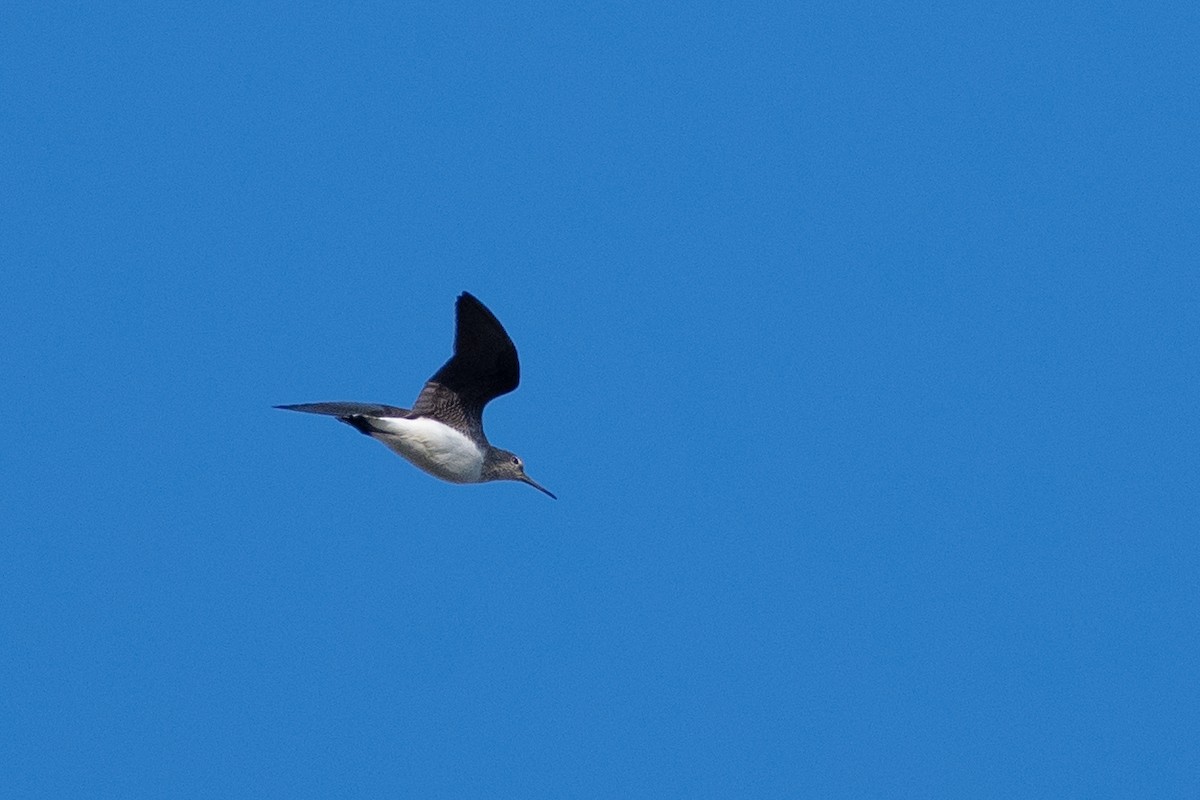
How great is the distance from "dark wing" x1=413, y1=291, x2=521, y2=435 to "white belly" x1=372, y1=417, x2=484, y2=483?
0.87 feet

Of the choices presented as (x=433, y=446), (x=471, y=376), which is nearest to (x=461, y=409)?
(x=471, y=376)

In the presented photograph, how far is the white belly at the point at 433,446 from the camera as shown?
14.4m

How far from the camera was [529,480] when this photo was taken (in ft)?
53.5

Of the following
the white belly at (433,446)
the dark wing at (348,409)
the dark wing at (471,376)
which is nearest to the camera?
the dark wing at (348,409)

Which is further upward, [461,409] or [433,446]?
[461,409]

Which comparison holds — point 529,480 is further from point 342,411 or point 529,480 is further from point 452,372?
point 342,411

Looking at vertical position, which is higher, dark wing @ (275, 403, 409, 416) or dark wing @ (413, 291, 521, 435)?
dark wing @ (413, 291, 521, 435)

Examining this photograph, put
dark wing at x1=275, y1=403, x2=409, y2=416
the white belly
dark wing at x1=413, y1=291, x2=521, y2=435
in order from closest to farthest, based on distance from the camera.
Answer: dark wing at x1=275, y1=403, x2=409, y2=416
the white belly
dark wing at x1=413, y1=291, x2=521, y2=435

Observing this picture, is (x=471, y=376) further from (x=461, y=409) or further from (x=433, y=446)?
(x=433, y=446)

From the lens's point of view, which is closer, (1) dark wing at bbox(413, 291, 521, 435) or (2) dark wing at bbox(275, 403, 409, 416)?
(2) dark wing at bbox(275, 403, 409, 416)

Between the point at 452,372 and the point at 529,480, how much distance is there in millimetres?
1617

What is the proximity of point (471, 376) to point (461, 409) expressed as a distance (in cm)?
35

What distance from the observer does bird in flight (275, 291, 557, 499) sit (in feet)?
47.9

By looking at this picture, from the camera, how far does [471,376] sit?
15352mm
